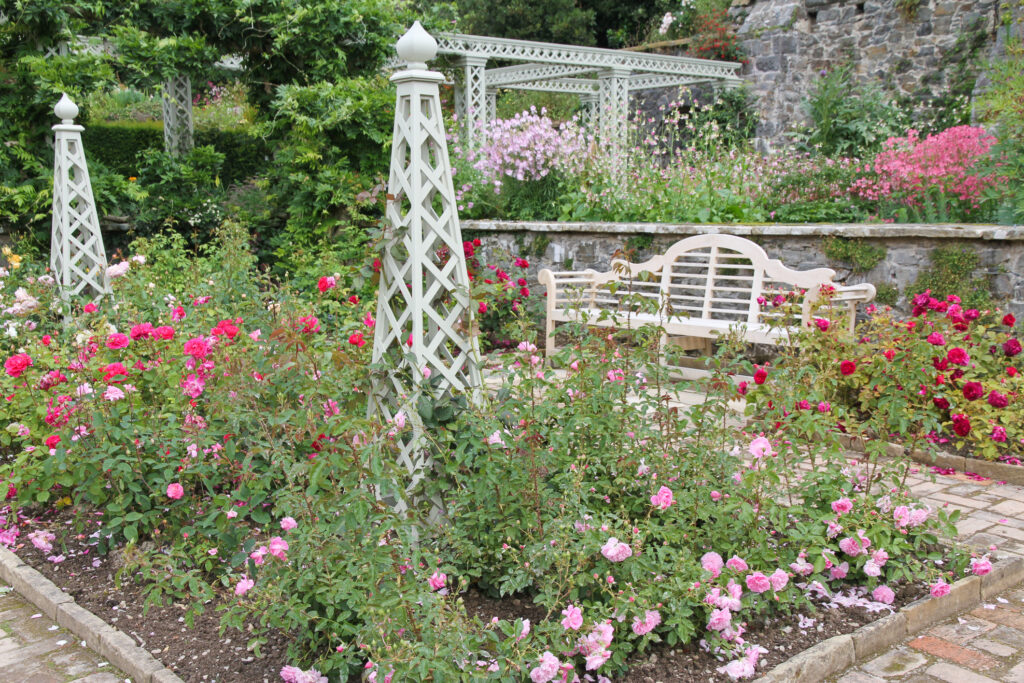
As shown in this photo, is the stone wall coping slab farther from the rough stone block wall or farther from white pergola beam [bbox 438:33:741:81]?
the rough stone block wall

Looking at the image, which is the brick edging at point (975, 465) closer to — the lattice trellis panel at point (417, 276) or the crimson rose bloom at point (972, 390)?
the crimson rose bloom at point (972, 390)

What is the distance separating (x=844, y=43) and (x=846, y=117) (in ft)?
4.96

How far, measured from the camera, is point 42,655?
8.75 ft

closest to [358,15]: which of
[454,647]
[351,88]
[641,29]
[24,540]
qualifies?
[351,88]


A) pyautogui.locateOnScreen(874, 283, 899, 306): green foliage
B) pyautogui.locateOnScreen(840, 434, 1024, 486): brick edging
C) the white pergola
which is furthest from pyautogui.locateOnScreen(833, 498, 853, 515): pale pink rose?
the white pergola

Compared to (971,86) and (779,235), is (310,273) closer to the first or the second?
(779,235)

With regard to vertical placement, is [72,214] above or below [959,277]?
above

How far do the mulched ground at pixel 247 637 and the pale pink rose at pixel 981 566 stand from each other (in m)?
0.20

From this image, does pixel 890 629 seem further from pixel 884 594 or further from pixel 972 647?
pixel 972 647

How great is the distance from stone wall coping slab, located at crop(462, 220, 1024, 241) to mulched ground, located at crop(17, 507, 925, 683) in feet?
9.58

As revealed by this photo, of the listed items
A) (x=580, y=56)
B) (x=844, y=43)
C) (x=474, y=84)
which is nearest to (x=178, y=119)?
(x=474, y=84)

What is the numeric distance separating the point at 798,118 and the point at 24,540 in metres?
12.0

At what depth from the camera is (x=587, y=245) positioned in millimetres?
7164

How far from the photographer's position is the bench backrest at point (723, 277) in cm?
552
